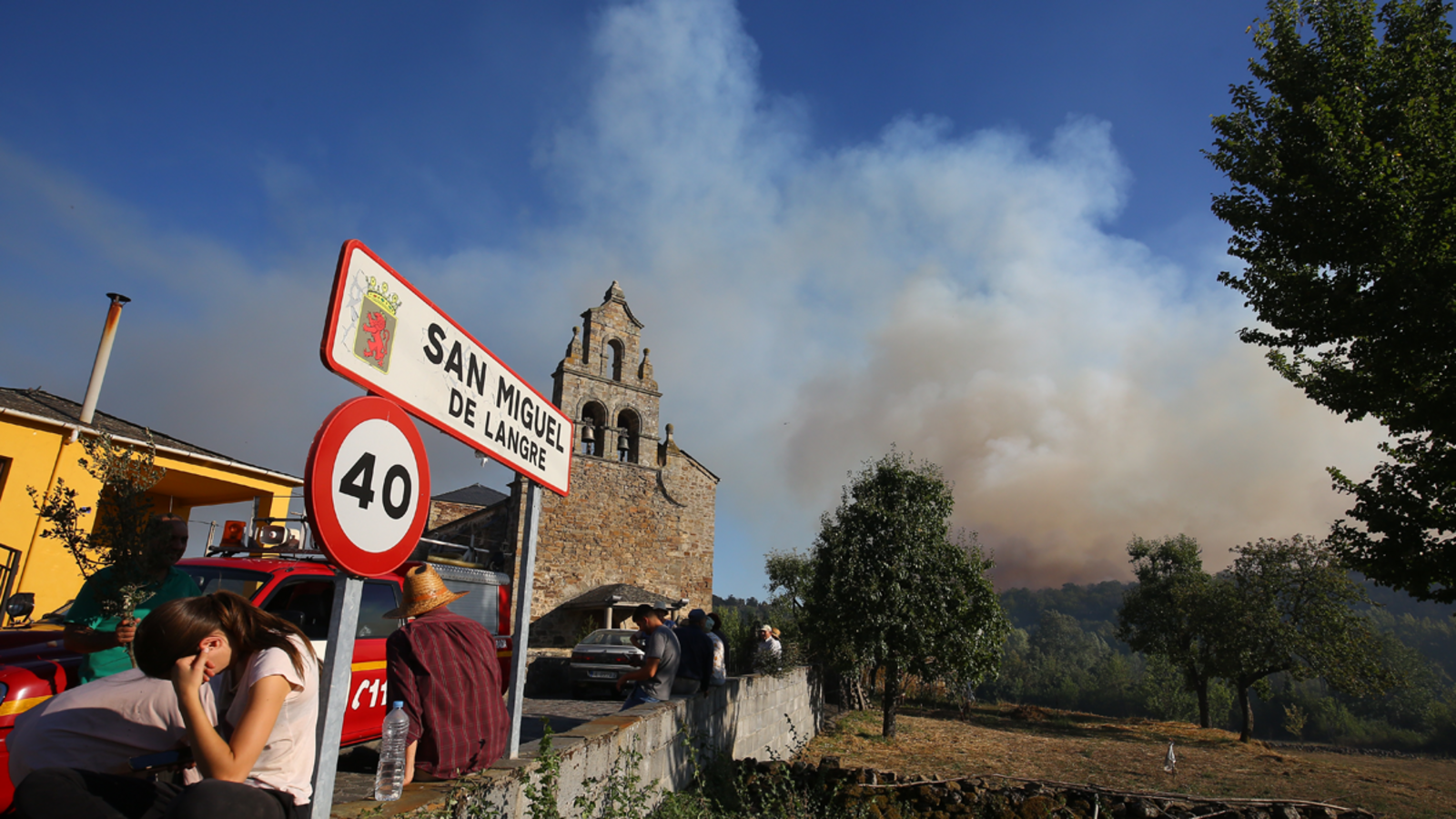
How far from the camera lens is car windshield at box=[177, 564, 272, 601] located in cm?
544

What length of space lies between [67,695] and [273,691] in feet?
2.32

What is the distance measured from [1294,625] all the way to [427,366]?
29342mm

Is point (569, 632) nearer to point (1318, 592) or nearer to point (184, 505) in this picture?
point (184, 505)

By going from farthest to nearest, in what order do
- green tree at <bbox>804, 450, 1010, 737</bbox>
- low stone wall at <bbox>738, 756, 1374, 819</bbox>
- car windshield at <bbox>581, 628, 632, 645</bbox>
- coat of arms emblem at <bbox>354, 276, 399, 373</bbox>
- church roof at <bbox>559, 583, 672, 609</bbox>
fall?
church roof at <bbox>559, 583, 672, 609</bbox>
car windshield at <bbox>581, 628, 632, 645</bbox>
green tree at <bbox>804, 450, 1010, 737</bbox>
low stone wall at <bbox>738, 756, 1374, 819</bbox>
coat of arms emblem at <bbox>354, 276, 399, 373</bbox>

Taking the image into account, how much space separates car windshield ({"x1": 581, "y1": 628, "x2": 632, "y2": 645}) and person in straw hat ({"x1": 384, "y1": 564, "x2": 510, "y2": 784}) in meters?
11.5

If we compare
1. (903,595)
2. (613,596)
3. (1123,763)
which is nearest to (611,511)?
(613,596)

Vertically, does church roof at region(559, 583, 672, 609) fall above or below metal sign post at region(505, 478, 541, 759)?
above

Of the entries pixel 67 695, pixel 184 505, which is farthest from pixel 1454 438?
pixel 184 505

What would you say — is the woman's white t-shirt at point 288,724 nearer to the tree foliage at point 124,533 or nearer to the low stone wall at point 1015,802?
the tree foliage at point 124,533

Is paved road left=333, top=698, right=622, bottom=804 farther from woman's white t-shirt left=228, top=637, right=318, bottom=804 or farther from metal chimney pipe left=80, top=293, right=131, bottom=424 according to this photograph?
metal chimney pipe left=80, top=293, right=131, bottom=424

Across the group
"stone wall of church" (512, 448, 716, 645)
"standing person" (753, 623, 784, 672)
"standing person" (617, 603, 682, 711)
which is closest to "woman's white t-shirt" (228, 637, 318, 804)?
"standing person" (617, 603, 682, 711)

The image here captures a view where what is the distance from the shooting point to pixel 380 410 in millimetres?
2248

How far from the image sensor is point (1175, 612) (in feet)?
86.5

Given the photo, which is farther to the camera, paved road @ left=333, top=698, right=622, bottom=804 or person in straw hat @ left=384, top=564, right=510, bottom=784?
paved road @ left=333, top=698, right=622, bottom=804
